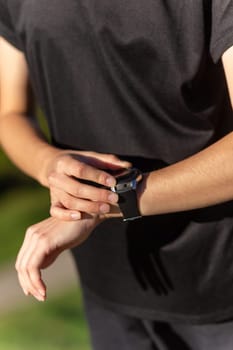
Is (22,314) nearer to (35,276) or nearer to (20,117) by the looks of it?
(20,117)

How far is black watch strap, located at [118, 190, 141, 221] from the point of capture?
1743 mm

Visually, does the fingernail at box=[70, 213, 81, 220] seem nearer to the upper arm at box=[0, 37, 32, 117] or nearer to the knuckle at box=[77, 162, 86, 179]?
the knuckle at box=[77, 162, 86, 179]

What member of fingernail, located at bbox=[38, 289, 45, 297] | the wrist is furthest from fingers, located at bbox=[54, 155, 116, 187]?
fingernail, located at bbox=[38, 289, 45, 297]

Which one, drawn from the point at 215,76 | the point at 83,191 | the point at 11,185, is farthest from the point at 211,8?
the point at 11,185

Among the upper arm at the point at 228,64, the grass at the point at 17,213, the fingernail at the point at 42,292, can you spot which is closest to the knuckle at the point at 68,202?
the fingernail at the point at 42,292

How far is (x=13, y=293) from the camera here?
3.85 meters

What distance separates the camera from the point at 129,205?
5.76 feet

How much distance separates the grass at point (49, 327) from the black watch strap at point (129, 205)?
5.63 ft

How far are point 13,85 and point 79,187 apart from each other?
625 millimetres

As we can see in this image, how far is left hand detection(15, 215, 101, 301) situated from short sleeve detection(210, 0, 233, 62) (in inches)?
18.4

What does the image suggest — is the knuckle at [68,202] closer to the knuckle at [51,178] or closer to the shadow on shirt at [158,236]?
the knuckle at [51,178]

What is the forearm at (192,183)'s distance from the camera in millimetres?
1655

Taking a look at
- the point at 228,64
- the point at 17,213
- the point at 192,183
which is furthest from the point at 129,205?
the point at 17,213

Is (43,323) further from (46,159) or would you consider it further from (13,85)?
(46,159)
